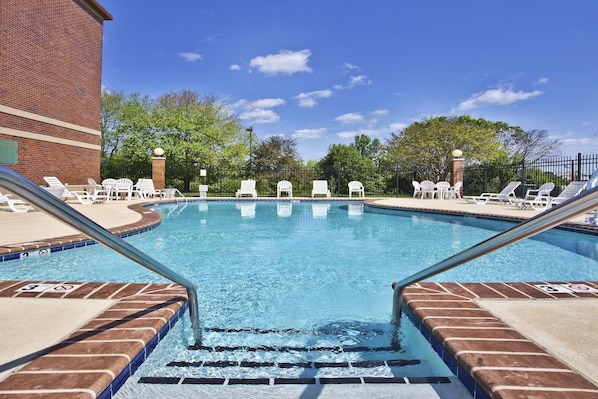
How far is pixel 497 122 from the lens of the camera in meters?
24.9

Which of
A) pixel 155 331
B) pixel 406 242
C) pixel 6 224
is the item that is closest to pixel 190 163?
pixel 6 224

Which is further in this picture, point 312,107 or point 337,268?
point 312,107

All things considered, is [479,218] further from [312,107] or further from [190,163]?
[312,107]

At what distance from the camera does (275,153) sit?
22.1 metres

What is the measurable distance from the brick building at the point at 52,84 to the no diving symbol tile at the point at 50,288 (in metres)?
9.96

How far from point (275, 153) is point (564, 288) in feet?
66.3

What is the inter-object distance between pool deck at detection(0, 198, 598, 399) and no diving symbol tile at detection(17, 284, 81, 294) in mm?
12

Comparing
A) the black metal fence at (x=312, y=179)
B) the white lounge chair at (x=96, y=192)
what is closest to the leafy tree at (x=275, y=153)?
the black metal fence at (x=312, y=179)

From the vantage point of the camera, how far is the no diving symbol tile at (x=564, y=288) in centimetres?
244

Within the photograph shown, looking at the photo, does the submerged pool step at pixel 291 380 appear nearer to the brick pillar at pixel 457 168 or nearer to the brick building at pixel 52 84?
the brick building at pixel 52 84

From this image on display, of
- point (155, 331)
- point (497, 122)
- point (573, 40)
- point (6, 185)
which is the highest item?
point (573, 40)

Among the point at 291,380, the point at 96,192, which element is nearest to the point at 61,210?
the point at 291,380

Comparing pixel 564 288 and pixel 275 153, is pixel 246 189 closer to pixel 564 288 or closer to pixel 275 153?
pixel 275 153

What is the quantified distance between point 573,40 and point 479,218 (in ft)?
48.1
